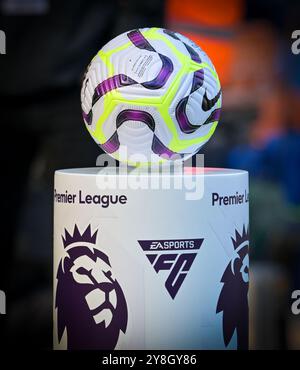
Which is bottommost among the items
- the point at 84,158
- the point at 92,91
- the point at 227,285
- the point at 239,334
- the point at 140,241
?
the point at 239,334

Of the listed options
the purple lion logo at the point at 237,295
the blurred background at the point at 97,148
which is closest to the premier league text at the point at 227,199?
the purple lion logo at the point at 237,295

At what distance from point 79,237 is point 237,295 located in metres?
0.59

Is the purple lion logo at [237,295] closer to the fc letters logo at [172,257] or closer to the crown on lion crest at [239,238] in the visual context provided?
the crown on lion crest at [239,238]

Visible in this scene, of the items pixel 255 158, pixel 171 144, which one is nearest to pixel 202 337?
pixel 171 144

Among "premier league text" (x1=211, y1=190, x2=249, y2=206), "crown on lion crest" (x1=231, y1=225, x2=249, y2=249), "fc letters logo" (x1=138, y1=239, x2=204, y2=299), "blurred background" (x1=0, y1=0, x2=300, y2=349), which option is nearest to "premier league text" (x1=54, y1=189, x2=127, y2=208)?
"fc letters logo" (x1=138, y1=239, x2=204, y2=299)

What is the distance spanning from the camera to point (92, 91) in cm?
255

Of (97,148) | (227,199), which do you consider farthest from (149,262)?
(97,148)

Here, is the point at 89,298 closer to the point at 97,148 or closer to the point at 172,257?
the point at 172,257

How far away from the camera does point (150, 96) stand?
2463mm

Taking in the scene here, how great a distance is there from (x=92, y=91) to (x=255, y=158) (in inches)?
105

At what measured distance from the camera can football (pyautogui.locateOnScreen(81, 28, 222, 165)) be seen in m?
2.47

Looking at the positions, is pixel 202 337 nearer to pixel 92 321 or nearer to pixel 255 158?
pixel 92 321

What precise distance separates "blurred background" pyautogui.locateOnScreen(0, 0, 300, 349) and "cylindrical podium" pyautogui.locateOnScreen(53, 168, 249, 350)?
1415mm

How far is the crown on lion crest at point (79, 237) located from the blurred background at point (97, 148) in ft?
4.64
